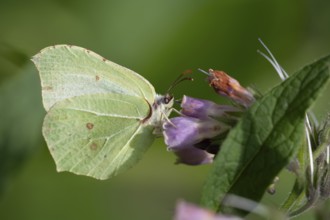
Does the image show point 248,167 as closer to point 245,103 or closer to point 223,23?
point 245,103

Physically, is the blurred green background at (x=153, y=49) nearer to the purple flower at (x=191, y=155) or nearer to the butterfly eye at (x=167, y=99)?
the butterfly eye at (x=167, y=99)

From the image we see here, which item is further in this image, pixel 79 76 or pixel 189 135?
pixel 79 76

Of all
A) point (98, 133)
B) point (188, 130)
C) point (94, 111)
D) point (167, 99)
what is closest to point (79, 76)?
point (94, 111)

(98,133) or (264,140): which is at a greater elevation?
(264,140)

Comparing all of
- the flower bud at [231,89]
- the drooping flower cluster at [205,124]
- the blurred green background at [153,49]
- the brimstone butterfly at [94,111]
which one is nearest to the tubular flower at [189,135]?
the drooping flower cluster at [205,124]

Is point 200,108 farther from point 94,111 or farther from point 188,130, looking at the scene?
point 94,111

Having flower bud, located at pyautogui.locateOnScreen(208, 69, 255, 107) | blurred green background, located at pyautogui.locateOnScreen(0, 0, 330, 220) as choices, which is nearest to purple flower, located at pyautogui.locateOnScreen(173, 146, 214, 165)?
flower bud, located at pyautogui.locateOnScreen(208, 69, 255, 107)

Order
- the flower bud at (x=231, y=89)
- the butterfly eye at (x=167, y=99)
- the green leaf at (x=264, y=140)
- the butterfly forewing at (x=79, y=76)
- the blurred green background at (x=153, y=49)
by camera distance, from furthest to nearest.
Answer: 1. the blurred green background at (x=153, y=49)
2. the butterfly eye at (x=167, y=99)
3. the butterfly forewing at (x=79, y=76)
4. the flower bud at (x=231, y=89)
5. the green leaf at (x=264, y=140)

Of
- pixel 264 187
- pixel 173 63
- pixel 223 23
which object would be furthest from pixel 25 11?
pixel 264 187
